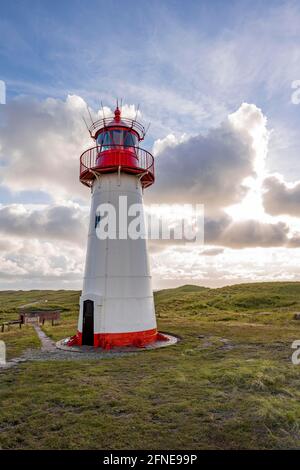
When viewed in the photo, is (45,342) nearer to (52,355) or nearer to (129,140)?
(52,355)

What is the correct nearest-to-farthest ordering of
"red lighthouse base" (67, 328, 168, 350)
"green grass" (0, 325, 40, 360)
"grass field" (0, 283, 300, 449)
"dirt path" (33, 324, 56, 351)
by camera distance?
"grass field" (0, 283, 300, 449)
"green grass" (0, 325, 40, 360)
"red lighthouse base" (67, 328, 168, 350)
"dirt path" (33, 324, 56, 351)

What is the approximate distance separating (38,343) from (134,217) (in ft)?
28.8

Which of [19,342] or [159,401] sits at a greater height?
[159,401]

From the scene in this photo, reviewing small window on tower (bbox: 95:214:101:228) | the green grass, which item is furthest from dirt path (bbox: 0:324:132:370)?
small window on tower (bbox: 95:214:101:228)

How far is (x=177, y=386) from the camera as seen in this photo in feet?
33.8

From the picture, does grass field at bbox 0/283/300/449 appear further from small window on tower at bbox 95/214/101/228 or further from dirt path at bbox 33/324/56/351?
small window on tower at bbox 95/214/101/228

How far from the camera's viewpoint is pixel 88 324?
17422 mm

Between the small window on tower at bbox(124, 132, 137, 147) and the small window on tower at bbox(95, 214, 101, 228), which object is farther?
the small window on tower at bbox(124, 132, 137, 147)

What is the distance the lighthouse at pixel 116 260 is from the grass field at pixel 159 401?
7.89 feet

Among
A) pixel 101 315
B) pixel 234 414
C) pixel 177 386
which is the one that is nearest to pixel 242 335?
pixel 101 315

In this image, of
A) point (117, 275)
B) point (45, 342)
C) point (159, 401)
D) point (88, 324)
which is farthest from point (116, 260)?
point (159, 401)

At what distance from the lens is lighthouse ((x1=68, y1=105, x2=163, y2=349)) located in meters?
17.0

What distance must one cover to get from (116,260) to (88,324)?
3629 millimetres
